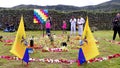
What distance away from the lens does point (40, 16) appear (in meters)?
39.1

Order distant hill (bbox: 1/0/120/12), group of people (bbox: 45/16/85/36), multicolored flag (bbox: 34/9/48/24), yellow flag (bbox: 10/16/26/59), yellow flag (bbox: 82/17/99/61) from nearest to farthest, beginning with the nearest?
1. yellow flag (bbox: 82/17/99/61)
2. yellow flag (bbox: 10/16/26/59)
3. group of people (bbox: 45/16/85/36)
4. multicolored flag (bbox: 34/9/48/24)
5. distant hill (bbox: 1/0/120/12)

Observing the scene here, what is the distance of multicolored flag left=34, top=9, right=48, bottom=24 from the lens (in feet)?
129

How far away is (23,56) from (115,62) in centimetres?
425

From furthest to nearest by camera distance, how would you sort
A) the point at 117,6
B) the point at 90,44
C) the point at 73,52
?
the point at 117,6, the point at 73,52, the point at 90,44

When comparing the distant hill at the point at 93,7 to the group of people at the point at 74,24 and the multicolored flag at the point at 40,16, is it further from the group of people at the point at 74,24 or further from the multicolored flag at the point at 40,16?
the group of people at the point at 74,24

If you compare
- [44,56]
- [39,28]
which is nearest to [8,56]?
[44,56]

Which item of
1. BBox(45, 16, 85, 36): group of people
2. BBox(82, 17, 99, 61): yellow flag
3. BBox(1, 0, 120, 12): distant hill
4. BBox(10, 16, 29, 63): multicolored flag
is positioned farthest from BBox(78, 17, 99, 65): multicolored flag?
BBox(1, 0, 120, 12): distant hill

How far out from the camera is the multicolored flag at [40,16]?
129 ft

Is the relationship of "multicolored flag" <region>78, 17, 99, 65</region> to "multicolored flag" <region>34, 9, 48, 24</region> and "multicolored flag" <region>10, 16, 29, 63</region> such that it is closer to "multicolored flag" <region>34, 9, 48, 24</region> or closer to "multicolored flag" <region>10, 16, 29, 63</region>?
"multicolored flag" <region>10, 16, 29, 63</region>

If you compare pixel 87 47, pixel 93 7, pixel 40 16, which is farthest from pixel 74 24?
pixel 93 7

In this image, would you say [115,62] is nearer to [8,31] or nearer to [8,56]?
[8,56]

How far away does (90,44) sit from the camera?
14258mm

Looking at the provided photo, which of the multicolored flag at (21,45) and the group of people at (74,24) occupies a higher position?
→ the multicolored flag at (21,45)

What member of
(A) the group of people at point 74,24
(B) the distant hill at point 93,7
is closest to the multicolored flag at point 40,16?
(A) the group of people at point 74,24
